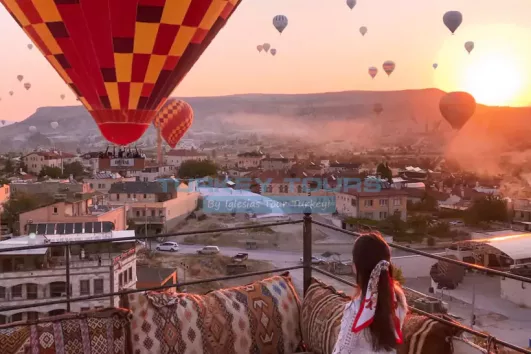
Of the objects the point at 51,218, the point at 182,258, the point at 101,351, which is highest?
the point at 101,351

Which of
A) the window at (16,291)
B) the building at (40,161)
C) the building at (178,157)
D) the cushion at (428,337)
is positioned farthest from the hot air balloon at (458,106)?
the building at (178,157)

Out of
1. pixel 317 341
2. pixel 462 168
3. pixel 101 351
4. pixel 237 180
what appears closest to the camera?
pixel 101 351

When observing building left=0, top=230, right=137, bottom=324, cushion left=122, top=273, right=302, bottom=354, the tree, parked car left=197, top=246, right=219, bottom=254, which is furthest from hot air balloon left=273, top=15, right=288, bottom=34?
the tree

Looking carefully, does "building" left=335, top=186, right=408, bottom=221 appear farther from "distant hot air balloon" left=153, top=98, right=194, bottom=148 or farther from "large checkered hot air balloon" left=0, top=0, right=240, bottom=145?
"large checkered hot air balloon" left=0, top=0, right=240, bottom=145

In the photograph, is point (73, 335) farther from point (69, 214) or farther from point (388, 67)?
point (388, 67)

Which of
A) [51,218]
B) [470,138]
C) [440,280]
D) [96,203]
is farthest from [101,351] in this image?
[470,138]

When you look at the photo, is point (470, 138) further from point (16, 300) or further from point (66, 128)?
point (66, 128)

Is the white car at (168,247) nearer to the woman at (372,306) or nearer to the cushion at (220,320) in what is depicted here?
the cushion at (220,320)
